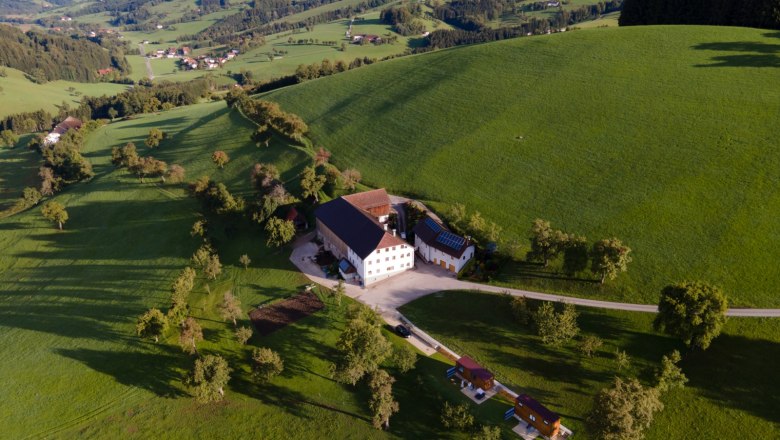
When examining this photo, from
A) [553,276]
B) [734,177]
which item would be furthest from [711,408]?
[734,177]

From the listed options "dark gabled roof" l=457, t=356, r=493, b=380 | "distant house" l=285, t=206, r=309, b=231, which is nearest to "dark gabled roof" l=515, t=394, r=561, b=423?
"dark gabled roof" l=457, t=356, r=493, b=380

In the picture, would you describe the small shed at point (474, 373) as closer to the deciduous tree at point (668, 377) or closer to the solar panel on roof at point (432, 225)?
the deciduous tree at point (668, 377)

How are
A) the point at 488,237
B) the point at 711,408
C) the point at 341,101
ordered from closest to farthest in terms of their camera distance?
1. the point at 711,408
2. the point at 488,237
3. the point at 341,101

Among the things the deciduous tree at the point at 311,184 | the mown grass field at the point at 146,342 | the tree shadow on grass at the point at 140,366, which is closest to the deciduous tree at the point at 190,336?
the mown grass field at the point at 146,342

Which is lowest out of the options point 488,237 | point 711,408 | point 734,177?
point 711,408

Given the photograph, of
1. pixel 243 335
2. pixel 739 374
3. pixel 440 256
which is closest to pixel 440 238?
pixel 440 256

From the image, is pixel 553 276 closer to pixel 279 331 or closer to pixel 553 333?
pixel 553 333

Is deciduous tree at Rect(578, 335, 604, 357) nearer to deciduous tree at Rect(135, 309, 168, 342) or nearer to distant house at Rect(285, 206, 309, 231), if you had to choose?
distant house at Rect(285, 206, 309, 231)
